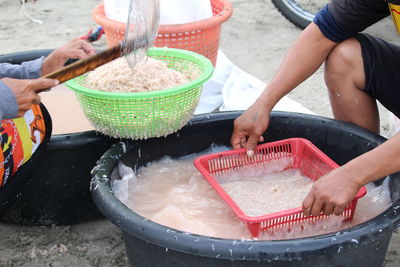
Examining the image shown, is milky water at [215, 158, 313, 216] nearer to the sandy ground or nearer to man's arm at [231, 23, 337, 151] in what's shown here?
man's arm at [231, 23, 337, 151]

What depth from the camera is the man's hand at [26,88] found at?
4.52 feet

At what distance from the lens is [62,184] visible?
1.91 metres

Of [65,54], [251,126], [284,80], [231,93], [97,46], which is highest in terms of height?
[65,54]

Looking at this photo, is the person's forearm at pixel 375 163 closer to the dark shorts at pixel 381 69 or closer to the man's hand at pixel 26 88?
the dark shorts at pixel 381 69

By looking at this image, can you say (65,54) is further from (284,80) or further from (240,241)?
(240,241)

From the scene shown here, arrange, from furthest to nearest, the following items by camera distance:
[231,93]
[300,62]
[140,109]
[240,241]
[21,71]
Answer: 1. [231,93]
2. [300,62]
3. [21,71]
4. [140,109]
5. [240,241]

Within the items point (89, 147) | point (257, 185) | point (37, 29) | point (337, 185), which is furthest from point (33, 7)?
point (337, 185)

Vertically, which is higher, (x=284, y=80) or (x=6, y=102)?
(x=6, y=102)

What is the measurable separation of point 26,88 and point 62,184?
0.60 meters

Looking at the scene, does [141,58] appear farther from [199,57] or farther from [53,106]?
[53,106]

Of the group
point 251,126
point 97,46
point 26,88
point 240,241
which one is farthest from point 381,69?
point 97,46

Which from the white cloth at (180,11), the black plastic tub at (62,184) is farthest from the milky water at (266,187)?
the white cloth at (180,11)

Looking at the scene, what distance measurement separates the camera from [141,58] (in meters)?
1.67

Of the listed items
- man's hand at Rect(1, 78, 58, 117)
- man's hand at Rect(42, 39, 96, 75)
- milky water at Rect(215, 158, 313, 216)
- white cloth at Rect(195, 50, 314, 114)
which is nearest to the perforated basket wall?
white cloth at Rect(195, 50, 314, 114)
